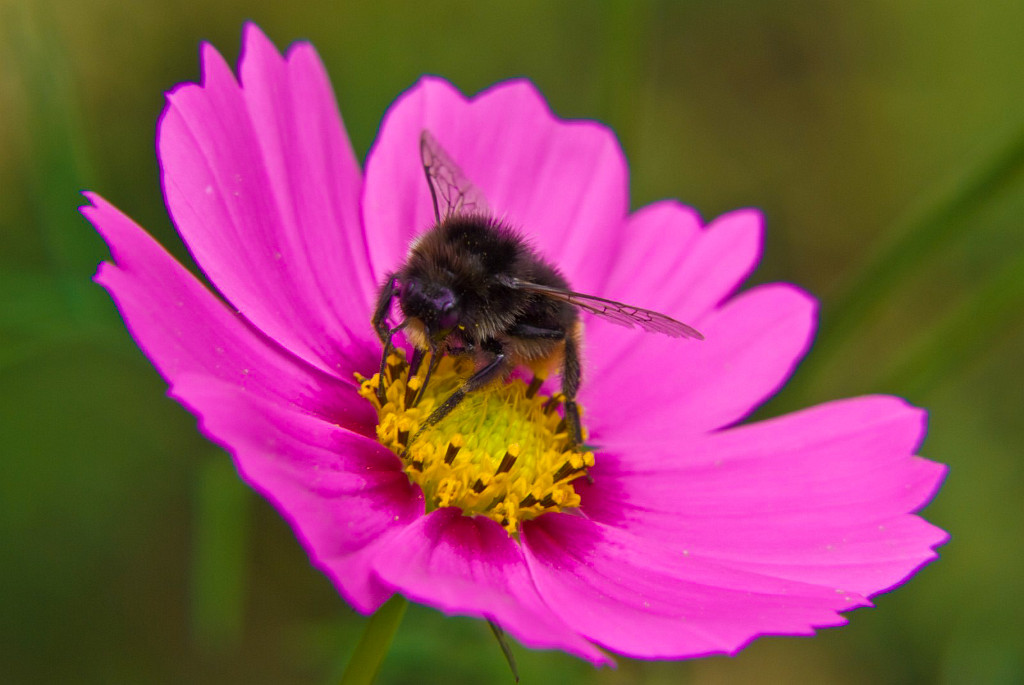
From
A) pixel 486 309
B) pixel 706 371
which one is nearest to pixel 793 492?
pixel 706 371

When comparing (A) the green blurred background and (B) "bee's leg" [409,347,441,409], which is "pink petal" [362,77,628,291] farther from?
(B) "bee's leg" [409,347,441,409]

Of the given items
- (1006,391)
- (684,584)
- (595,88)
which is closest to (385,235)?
(684,584)

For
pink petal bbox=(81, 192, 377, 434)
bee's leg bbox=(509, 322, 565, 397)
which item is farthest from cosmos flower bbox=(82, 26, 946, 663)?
bee's leg bbox=(509, 322, 565, 397)

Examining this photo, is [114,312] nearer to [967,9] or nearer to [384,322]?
[384,322]

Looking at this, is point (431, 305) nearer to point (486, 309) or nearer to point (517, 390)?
point (486, 309)

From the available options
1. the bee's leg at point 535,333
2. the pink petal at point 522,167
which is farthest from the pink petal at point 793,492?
the pink petal at point 522,167
